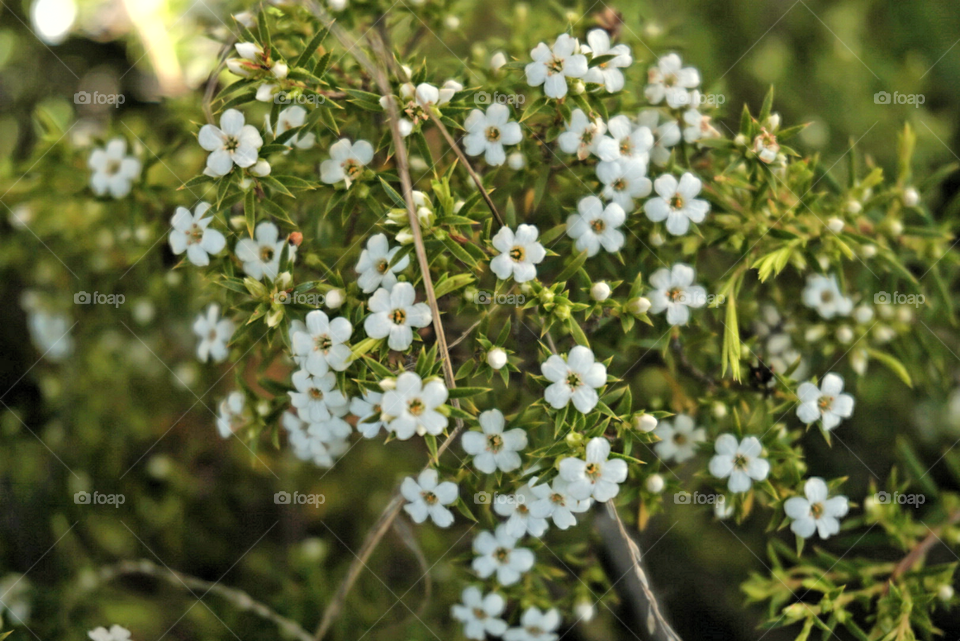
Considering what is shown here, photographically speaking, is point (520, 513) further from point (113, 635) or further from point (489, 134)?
point (113, 635)

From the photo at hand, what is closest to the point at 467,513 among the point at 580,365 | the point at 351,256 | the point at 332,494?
the point at 580,365

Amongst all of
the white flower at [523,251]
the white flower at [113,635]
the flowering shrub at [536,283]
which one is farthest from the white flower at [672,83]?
the white flower at [113,635]

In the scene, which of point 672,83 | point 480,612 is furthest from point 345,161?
point 480,612

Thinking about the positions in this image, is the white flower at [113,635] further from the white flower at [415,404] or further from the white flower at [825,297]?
the white flower at [825,297]

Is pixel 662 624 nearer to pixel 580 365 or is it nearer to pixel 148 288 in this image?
pixel 580 365

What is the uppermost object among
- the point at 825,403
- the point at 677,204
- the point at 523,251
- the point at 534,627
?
the point at 677,204

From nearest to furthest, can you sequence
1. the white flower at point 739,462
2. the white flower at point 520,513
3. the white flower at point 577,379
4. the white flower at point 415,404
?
the white flower at point 415,404 → the white flower at point 577,379 → the white flower at point 520,513 → the white flower at point 739,462
